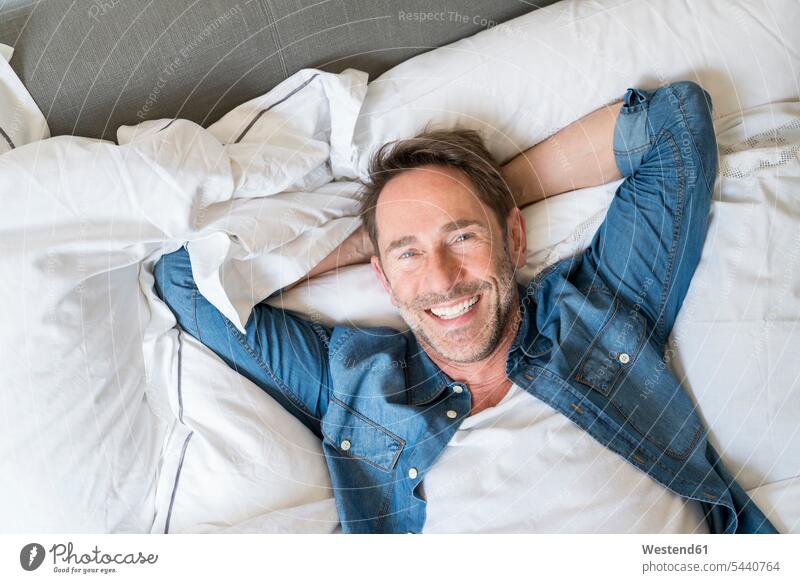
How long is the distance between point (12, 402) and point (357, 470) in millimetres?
410

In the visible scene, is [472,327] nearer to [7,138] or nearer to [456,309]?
[456,309]

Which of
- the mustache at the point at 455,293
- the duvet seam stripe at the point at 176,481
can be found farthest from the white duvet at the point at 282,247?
the mustache at the point at 455,293

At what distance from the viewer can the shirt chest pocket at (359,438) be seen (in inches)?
35.8

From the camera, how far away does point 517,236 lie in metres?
0.97

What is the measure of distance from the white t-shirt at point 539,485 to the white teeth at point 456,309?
5.0 inches

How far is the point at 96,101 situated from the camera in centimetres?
93

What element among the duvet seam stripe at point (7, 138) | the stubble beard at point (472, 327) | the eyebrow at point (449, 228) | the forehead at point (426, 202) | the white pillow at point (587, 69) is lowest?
the stubble beard at point (472, 327)

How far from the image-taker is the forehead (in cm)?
90

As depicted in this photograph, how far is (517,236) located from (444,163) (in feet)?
0.46

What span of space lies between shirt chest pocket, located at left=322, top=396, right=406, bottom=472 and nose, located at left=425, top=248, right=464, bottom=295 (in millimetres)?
193

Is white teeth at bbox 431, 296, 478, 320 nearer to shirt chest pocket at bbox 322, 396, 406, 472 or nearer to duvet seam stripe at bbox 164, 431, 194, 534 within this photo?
shirt chest pocket at bbox 322, 396, 406, 472
